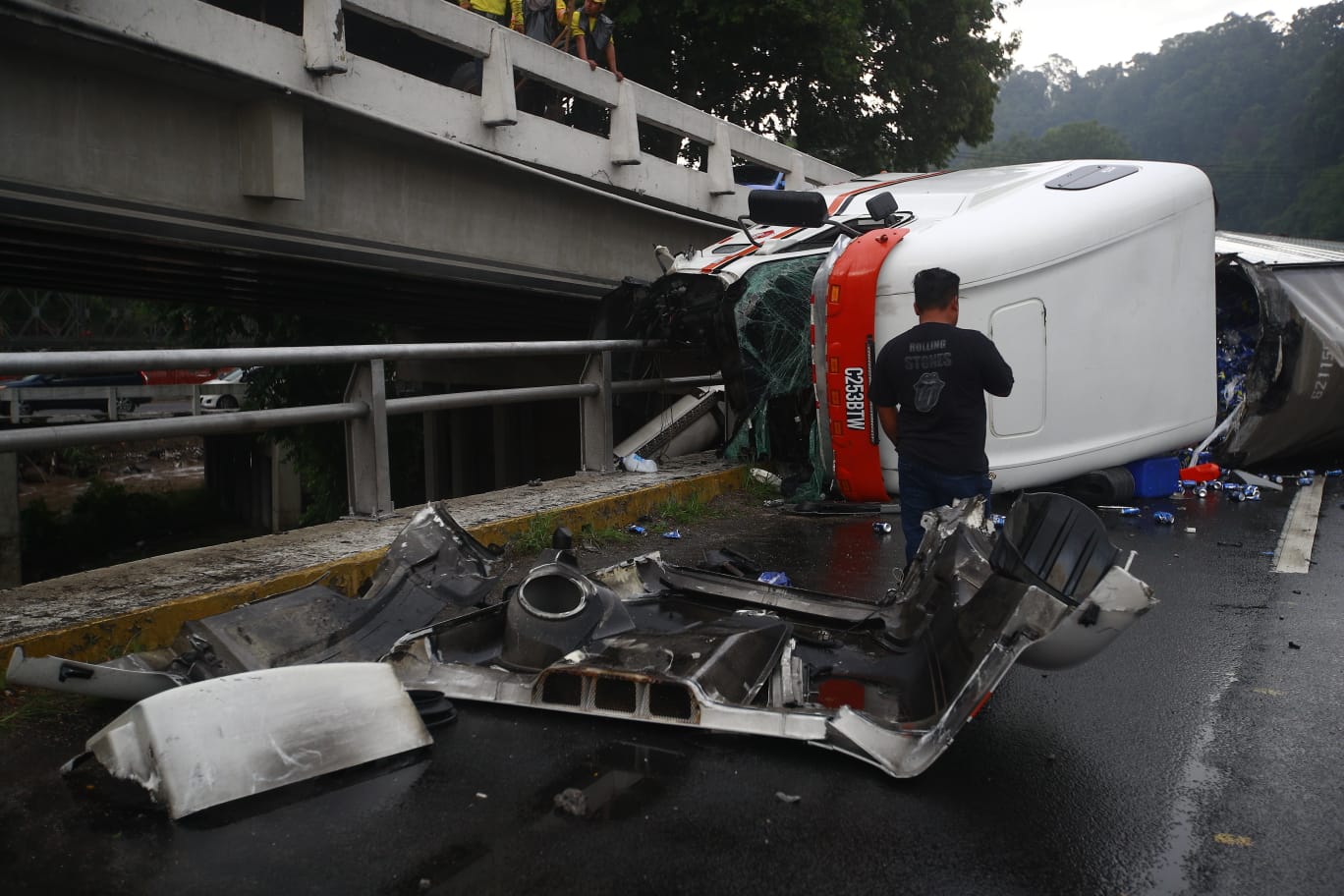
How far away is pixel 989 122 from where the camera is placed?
80.1ft

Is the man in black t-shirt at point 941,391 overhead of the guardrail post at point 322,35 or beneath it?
beneath

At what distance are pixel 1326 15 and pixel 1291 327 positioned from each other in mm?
85251

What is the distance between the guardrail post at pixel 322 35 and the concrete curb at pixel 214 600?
4186 millimetres

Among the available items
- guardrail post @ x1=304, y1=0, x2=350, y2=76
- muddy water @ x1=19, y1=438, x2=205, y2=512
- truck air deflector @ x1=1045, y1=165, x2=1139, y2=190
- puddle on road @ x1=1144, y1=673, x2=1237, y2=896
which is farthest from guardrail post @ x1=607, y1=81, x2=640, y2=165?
muddy water @ x1=19, y1=438, x2=205, y2=512

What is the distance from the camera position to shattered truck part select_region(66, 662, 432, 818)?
2.78 metres

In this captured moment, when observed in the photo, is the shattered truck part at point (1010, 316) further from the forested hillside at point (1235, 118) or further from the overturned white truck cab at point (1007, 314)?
→ the forested hillside at point (1235, 118)

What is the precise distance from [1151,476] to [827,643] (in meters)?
4.62

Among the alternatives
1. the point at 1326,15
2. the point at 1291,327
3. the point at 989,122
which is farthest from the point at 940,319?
the point at 1326,15

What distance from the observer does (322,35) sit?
8109 millimetres

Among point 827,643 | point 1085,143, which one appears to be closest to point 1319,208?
point 1085,143

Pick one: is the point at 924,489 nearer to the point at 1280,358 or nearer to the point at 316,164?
the point at 316,164

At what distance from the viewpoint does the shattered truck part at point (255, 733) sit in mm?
2777

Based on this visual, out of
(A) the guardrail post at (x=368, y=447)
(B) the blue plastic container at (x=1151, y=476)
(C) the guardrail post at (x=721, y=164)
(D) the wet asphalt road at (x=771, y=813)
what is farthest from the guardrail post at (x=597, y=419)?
(C) the guardrail post at (x=721, y=164)

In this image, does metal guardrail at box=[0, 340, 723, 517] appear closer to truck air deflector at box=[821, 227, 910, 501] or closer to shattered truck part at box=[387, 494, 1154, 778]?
shattered truck part at box=[387, 494, 1154, 778]
